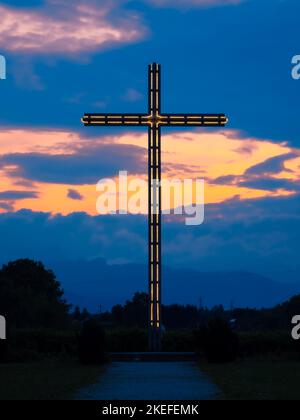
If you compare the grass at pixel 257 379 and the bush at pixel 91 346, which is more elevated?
the bush at pixel 91 346

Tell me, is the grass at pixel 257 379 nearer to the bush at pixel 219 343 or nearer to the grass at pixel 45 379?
the bush at pixel 219 343

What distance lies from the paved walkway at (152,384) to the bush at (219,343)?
61.6 inches

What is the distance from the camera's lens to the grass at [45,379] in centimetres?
2225

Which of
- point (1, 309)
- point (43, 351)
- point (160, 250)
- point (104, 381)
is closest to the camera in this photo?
point (104, 381)

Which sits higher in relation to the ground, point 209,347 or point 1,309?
point 1,309

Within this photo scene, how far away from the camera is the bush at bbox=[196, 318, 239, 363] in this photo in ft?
123

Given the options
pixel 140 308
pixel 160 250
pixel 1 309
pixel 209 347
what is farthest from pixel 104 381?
pixel 140 308

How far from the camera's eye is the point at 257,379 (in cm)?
2755

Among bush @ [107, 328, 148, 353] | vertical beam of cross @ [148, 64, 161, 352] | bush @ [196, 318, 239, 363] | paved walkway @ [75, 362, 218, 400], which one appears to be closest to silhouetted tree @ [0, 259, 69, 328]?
bush @ [107, 328, 148, 353]

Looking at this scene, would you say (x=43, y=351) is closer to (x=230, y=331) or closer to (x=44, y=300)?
(x=230, y=331)

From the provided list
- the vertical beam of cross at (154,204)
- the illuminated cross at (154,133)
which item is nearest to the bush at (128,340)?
the vertical beam of cross at (154,204)

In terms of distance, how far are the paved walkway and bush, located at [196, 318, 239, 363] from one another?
1565 mm
